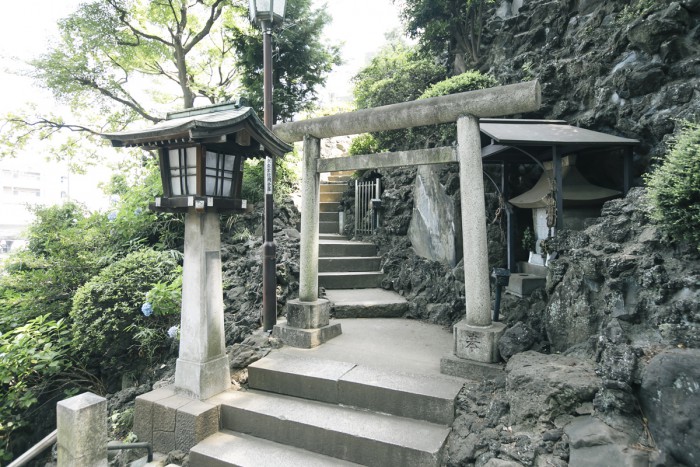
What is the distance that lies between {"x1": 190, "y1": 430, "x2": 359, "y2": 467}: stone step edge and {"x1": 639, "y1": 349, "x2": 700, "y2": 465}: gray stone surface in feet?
8.08

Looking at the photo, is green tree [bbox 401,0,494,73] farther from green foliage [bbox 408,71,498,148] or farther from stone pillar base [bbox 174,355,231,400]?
stone pillar base [bbox 174,355,231,400]

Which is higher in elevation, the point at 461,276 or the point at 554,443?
the point at 461,276

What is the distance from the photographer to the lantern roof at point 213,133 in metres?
3.70

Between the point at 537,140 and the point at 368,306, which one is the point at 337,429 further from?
the point at 537,140

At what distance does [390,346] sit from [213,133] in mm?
3672

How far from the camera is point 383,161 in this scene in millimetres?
4871

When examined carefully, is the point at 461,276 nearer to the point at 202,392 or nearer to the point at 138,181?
the point at 202,392

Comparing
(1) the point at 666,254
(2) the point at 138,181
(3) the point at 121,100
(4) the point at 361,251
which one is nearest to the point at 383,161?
(1) the point at 666,254

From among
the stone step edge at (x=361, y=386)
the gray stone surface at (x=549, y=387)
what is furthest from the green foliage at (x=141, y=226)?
the gray stone surface at (x=549, y=387)

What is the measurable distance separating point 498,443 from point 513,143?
13.3ft

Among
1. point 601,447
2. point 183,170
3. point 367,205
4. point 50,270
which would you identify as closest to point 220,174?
point 183,170

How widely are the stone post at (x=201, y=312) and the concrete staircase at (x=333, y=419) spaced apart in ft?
1.12

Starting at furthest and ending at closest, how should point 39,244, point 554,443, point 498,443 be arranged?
point 39,244 → point 498,443 → point 554,443

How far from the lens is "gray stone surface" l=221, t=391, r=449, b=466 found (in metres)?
3.26
